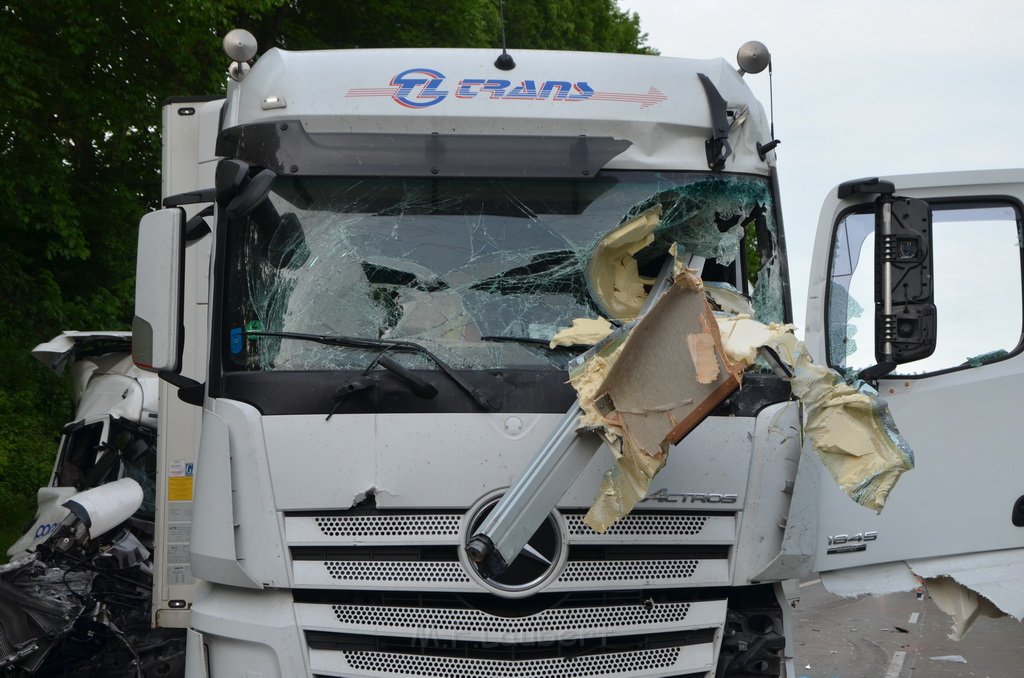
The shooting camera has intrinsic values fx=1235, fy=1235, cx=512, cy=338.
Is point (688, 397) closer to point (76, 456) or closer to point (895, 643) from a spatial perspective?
point (76, 456)

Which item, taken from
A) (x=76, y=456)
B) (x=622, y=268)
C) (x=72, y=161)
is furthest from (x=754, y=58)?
(x=72, y=161)

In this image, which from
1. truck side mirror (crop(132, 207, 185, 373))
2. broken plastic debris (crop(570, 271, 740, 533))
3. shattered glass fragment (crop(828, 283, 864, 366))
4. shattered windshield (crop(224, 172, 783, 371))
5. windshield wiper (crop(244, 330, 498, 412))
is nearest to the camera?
broken plastic debris (crop(570, 271, 740, 533))

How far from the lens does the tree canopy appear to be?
12992 millimetres

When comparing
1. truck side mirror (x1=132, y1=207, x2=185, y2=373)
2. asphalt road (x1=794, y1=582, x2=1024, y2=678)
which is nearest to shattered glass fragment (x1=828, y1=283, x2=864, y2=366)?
truck side mirror (x1=132, y1=207, x2=185, y2=373)

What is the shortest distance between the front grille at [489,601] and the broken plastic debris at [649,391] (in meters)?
0.34

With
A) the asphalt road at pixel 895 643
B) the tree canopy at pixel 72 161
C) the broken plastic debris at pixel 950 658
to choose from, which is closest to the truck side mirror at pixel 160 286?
the asphalt road at pixel 895 643

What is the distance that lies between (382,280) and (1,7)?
966cm

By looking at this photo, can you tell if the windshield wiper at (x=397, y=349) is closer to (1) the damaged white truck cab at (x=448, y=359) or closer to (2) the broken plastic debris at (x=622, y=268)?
(1) the damaged white truck cab at (x=448, y=359)

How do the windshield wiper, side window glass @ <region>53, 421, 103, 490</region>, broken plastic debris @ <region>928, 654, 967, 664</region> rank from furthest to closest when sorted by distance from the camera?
1. broken plastic debris @ <region>928, 654, 967, 664</region>
2. side window glass @ <region>53, 421, 103, 490</region>
3. the windshield wiper

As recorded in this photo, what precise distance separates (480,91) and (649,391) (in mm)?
1626

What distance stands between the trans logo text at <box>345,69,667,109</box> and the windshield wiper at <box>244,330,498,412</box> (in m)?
1.03

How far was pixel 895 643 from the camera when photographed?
34.7ft

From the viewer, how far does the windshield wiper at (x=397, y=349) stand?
4.59 m

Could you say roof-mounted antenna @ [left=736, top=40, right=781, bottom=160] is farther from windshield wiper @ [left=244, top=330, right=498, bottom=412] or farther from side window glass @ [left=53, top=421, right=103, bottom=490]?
side window glass @ [left=53, top=421, right=103, bottom=490]
